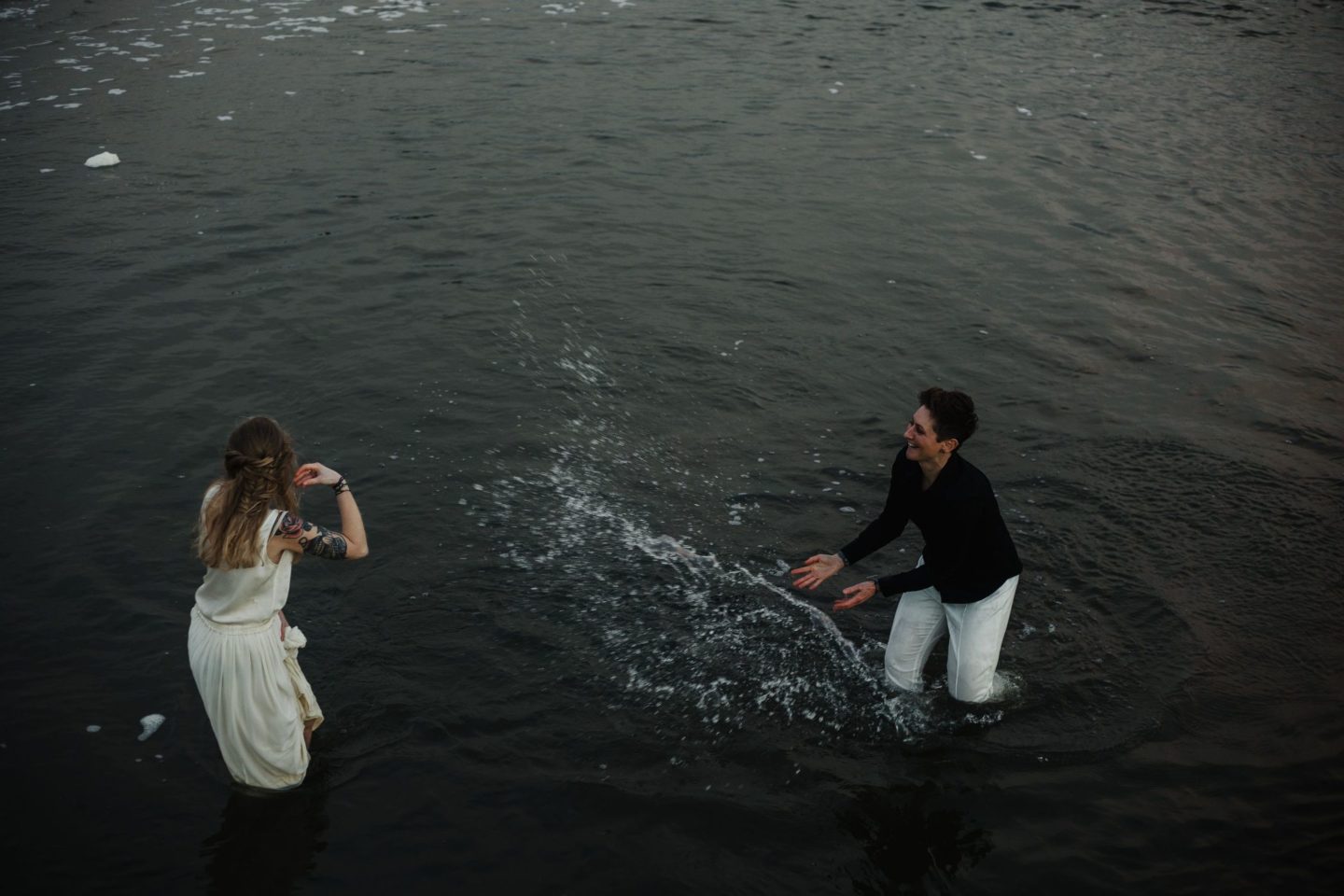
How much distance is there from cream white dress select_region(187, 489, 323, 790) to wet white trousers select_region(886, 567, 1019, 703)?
12.6 feet

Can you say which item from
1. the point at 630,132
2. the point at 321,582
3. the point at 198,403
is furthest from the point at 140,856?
the point at 630,132

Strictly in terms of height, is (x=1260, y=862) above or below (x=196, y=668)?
below

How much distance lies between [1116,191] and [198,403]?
1389 centimetres

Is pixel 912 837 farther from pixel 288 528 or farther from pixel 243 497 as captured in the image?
pixel 243 497

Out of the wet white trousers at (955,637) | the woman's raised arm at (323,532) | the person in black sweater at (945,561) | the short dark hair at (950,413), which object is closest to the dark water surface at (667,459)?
the wet white trousers at (955,637)

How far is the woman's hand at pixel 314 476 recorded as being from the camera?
19.0ft

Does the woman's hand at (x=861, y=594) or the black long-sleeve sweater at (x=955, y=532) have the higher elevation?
the black long-sleeve sweater at (x=955, y=532)

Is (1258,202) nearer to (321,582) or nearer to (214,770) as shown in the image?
(321,582)

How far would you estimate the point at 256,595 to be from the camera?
562 centimetres

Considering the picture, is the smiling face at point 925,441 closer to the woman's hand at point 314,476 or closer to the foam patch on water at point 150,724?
the woman's hand at point 314,476

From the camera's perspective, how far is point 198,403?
415 inches

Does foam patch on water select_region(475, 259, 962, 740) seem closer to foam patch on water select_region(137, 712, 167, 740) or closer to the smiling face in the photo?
the smiling face

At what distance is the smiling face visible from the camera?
625 centimetres

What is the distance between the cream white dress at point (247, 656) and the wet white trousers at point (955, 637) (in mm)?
3838
